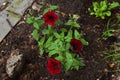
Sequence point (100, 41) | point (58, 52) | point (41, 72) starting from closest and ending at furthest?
point (58, 52) < point (41, 72) < point (100, 41)

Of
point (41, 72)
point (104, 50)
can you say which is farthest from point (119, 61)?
point (41, 72)

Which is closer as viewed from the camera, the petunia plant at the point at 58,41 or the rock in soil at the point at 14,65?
the petunia plant at the point at 58,41

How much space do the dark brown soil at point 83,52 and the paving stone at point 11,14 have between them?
0.22 feet

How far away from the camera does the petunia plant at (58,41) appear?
2.90 meters

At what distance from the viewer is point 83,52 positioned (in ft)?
11.0

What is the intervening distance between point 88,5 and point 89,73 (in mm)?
931

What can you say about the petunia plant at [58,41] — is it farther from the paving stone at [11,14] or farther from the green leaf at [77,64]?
the paving stone at [11,14]

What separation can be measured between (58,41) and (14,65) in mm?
513

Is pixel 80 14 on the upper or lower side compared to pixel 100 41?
upper

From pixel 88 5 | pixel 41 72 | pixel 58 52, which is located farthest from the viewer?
pixel 88 5

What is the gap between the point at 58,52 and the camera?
303 cm

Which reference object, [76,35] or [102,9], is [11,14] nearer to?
[76,35]

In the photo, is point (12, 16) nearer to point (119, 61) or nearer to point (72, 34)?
point (72, 34)

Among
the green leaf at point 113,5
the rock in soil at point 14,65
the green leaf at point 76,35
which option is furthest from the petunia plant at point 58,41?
the green leaf at point 113,5
